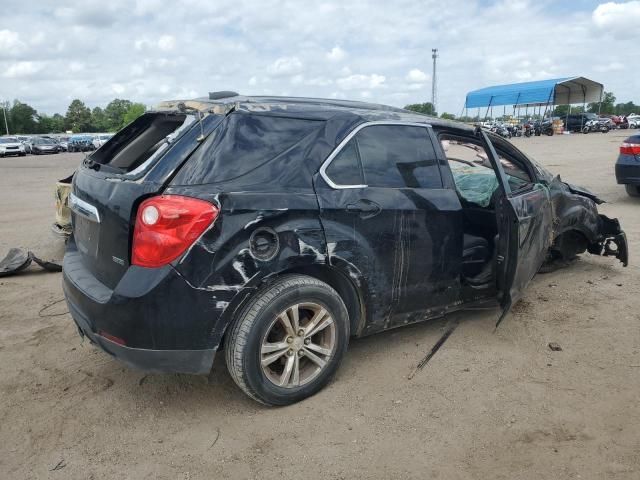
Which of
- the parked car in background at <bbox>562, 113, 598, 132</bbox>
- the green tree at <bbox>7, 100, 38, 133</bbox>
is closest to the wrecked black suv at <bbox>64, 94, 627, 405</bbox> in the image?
the parked car in background at <bbox>562, 113, 598, 132</bbox>

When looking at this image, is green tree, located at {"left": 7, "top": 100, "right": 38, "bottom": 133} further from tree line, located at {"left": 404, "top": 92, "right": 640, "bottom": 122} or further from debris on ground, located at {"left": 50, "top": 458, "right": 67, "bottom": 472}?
debris on ground, located at {"left": 50, "top": 458, "right": 67, "bottom": 472}

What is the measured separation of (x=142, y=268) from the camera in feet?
9.18

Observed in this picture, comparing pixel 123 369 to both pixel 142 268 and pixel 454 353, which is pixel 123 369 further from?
pixel 454 353

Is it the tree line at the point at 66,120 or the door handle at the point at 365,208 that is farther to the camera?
the tree line at the point at 66,120

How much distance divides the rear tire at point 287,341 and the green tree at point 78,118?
110 m

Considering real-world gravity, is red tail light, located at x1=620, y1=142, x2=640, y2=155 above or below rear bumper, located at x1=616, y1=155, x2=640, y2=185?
above

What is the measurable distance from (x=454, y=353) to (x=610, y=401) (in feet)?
3.29

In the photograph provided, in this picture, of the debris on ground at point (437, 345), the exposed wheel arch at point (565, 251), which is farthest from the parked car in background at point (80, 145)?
the debris on ground at point (437, 345)

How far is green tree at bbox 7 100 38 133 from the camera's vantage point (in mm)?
96062

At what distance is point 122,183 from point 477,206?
8.15 ft

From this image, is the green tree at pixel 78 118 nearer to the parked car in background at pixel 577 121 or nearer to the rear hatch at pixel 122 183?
the parked car in background at pixel 577 121

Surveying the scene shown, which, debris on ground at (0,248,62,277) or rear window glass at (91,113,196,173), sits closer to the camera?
rear window glass at (91,113,196,173)

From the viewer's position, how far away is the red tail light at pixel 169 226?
275cm

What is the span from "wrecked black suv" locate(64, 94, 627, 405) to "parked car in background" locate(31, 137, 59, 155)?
4398cm
